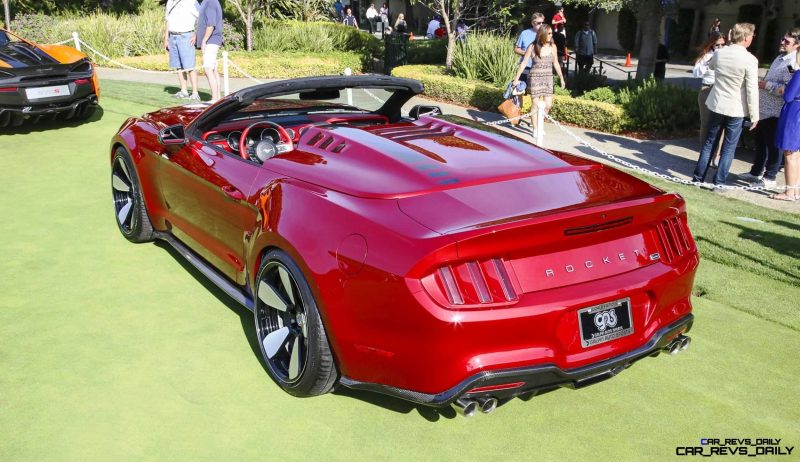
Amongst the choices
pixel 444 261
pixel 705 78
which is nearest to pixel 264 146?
pixel 444 261

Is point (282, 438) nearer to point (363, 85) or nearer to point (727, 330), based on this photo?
point (363, 85)

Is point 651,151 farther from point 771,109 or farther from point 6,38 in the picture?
point 6,38

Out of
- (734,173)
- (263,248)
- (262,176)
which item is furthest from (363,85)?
(734,173)

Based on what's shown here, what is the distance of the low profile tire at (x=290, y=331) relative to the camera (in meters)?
3.51

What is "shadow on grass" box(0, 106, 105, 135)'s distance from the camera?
1055 centimetres

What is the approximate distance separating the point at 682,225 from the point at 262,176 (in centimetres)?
217

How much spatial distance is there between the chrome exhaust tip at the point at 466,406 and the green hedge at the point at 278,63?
1696cm

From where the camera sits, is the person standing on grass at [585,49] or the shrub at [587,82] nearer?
the shrub at [587,82]

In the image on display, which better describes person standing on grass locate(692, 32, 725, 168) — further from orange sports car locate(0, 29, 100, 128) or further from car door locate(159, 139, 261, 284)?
orange sports car locate(0, 29, 100, 128)

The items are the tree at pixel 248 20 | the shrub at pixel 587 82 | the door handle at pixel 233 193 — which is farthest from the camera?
the tree at pixel 248 20

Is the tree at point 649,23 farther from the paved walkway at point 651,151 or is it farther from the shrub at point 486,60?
the paved walkway at point 651,151

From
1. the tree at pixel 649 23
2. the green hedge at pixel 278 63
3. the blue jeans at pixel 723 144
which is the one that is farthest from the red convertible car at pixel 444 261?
the green hedge at pixel 278 63

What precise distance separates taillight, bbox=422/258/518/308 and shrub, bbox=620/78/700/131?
11210mm

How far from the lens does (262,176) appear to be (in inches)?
162
